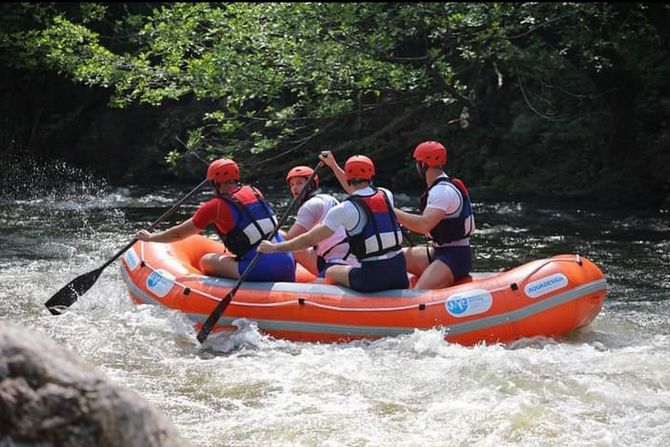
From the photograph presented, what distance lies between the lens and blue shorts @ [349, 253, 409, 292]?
6.44 metres

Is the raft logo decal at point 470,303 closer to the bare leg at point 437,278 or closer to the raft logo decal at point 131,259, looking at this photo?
the bare leg at point 437,278

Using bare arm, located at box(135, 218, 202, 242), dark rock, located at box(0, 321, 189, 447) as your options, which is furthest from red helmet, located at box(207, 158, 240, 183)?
dark rock, located at box(0, 321, 189, 447)

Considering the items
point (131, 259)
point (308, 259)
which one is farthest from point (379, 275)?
point (131, 259)

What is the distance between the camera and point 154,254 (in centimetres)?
749

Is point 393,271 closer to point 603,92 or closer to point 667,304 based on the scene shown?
point 667,304

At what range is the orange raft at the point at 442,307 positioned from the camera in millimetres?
6172

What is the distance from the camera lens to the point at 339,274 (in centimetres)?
665

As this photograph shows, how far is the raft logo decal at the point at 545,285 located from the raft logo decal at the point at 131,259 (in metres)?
3.06

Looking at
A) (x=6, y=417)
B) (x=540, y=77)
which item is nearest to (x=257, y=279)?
(x=6, y=417)

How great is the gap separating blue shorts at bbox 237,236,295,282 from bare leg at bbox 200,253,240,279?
52 mm

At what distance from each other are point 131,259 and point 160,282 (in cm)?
61

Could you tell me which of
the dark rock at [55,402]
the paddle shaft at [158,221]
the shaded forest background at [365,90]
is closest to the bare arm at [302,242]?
the paddle shaft at [158,221]

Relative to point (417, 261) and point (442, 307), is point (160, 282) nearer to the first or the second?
point (417, 261)

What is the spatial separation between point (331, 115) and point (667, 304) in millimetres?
4312
